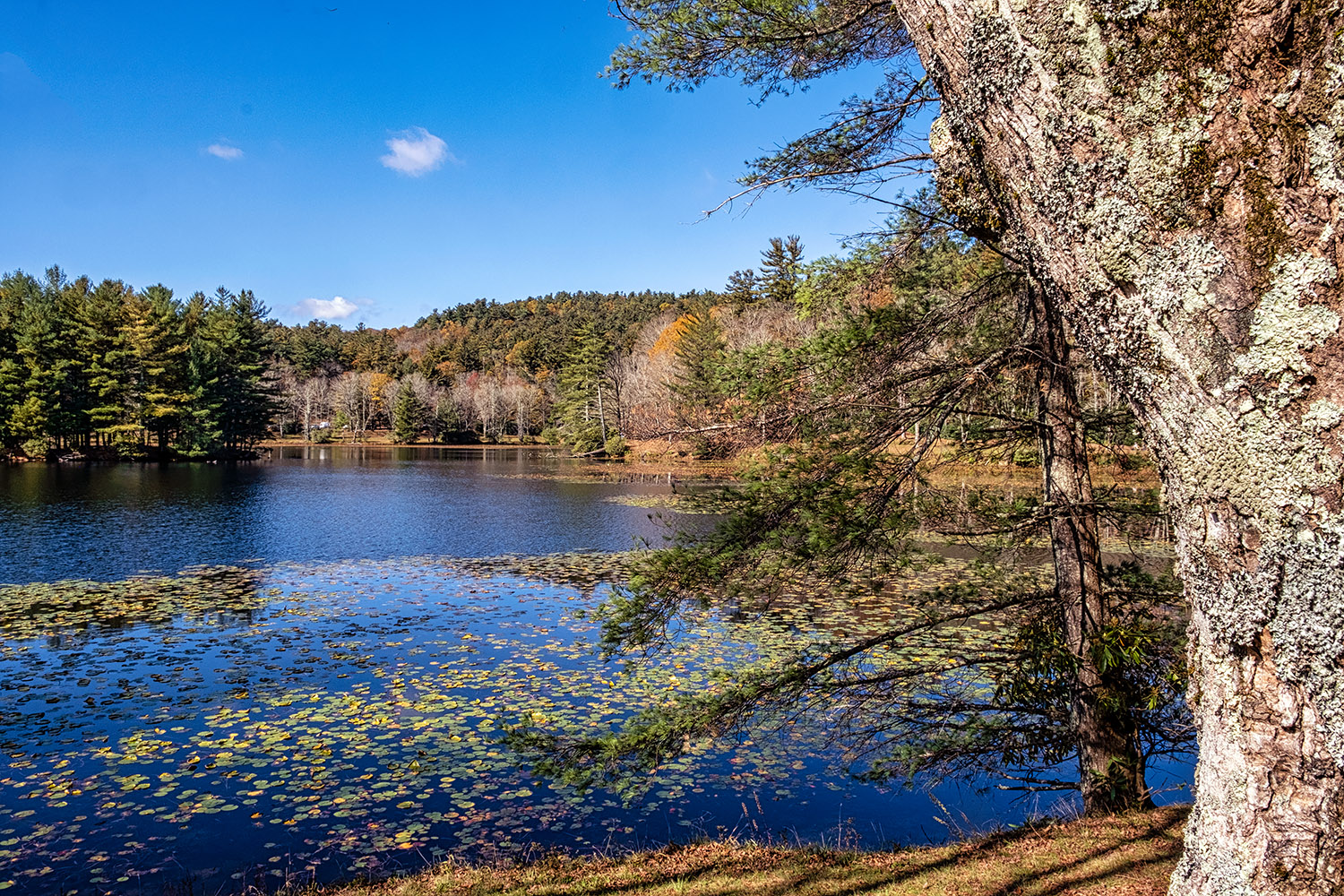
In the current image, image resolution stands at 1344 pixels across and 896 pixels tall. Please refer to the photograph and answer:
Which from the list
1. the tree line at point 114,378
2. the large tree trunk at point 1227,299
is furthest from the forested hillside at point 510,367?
the large tree trunk at point 1227,299

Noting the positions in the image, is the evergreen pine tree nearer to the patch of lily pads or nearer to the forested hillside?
the forested hillside

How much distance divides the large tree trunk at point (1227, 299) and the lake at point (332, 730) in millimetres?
3495

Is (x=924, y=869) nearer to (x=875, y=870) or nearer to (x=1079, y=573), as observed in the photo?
(x=875, y=870)

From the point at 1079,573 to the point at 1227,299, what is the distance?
14.6 feet

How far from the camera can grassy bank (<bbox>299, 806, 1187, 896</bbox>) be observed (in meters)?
4.02

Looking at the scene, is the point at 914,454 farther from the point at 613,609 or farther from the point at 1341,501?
the point at 1341,501

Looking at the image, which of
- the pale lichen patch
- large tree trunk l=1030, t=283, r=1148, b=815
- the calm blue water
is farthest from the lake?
the pale lichen patch

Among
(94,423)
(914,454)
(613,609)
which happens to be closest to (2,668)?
(613,609)

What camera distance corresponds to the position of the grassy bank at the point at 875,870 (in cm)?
402

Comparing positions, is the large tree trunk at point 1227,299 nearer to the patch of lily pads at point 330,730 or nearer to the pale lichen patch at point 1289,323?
the pale lichen patch at point 1289,323

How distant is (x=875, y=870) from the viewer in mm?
4629

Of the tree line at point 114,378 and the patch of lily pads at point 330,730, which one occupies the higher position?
the tree line at point 114,378

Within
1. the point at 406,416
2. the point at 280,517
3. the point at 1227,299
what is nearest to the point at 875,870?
the point at 1227,299

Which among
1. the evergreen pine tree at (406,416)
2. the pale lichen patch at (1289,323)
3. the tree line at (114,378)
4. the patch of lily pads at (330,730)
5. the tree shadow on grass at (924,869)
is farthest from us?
the evergreen pine tree at (406,416)
